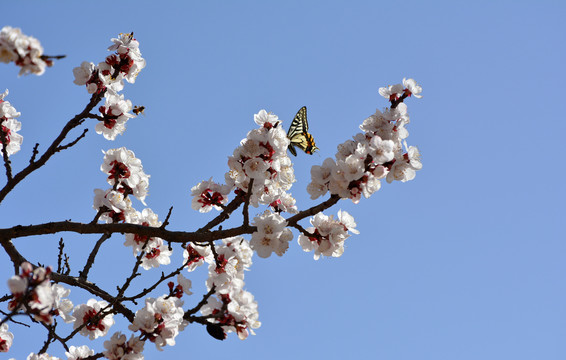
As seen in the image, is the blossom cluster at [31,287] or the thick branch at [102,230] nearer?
the blossom cluster at [31,287]

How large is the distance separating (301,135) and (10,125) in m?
3.57

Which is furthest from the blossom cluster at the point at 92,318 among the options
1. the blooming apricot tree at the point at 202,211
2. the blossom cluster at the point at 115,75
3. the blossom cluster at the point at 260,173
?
the blossom cluster at the point at 115,75

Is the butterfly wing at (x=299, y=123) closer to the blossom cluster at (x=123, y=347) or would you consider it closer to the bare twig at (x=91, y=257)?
the bare twig at (x=91, y=257)

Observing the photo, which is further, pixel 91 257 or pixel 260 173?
pixel 91 257

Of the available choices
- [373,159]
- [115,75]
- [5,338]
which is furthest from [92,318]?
[373,159]

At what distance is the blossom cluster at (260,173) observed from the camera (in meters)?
4.00

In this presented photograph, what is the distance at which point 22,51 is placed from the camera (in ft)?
9.12

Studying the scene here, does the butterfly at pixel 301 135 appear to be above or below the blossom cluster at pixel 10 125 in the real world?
above

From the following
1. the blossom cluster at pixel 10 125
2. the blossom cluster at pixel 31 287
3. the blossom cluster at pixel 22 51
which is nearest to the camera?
the blossom cluster at pixel 31 287

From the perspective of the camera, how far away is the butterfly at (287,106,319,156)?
6.93 meters

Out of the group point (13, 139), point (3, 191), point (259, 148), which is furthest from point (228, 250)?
point (13, 139)

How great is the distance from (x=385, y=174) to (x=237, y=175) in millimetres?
1183

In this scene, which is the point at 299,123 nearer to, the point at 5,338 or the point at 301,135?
the point at 301,135

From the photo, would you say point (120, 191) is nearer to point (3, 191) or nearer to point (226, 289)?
point (3, 191)
